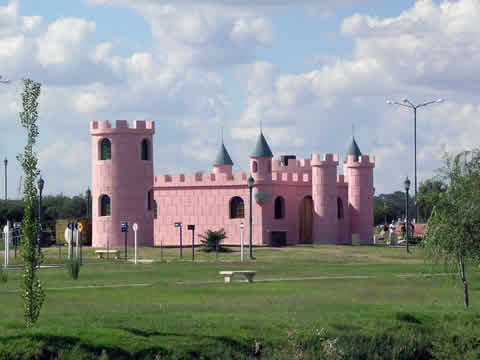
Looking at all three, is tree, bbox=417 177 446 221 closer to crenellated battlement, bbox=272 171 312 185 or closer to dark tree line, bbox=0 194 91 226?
crenellated battlement, bbox=272 171 312 185

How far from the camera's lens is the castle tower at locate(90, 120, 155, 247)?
72312 mm

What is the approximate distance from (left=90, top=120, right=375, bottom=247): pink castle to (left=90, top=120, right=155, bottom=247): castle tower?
67 millimetres

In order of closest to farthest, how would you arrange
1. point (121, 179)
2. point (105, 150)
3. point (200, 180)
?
point (121, 179), point (105, 150), point (200, 180)

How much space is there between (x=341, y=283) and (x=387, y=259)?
2263 cm

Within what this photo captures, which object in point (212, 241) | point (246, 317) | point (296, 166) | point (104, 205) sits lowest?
point (246, 317)

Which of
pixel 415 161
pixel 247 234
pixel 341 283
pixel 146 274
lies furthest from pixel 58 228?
pixel 341 283

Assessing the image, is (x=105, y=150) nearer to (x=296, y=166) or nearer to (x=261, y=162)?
(x=261, y=162)

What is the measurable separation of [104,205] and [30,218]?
5473 cm

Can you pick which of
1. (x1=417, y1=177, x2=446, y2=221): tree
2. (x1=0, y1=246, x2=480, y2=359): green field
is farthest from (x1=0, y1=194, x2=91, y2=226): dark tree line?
(x1=417, y1=177, x2=446, y2=221): tree

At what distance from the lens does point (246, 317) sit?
75.0 ft

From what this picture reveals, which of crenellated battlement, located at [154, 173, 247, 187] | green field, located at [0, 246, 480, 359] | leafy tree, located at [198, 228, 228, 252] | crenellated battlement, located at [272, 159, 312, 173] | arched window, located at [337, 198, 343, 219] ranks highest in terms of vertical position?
crenellated battlement, located at [272, 159, 312, 173]

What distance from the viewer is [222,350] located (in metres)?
19.6

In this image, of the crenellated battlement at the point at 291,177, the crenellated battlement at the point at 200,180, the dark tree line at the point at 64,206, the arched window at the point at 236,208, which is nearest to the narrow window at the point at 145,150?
the crenellated battlement at the point at 200,180

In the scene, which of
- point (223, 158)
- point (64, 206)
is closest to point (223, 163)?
point (223, 158)
